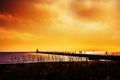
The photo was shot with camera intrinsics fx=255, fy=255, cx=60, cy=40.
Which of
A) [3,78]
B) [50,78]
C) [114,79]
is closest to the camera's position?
[114,79]

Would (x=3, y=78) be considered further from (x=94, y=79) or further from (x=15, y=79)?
(x=94, y=79)

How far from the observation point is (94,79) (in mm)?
30594

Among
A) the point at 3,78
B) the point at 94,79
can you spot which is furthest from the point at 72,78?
the point at 3,78

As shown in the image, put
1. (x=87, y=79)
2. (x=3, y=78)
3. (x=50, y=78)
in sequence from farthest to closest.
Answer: (x=3, y=78) < (x=50, y=78) < (x=87, y=79)

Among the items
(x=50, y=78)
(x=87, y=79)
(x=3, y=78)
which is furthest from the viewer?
(x=3, y=78)

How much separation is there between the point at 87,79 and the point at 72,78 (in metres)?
2.26

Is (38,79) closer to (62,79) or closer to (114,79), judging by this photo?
(62,79)

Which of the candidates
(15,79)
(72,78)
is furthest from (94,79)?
(15,79)

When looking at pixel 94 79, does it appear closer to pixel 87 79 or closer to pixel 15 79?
pixel 87 79

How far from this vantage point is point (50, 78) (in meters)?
33.4

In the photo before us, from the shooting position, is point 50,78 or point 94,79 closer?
point 94,79

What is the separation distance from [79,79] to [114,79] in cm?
473

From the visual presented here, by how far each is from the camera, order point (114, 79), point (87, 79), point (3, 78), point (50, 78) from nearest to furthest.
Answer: point (114, 79)
point (87, 79)
point (50, 78)
point (3, 78)

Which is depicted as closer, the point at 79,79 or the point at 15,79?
the point at 79,79
